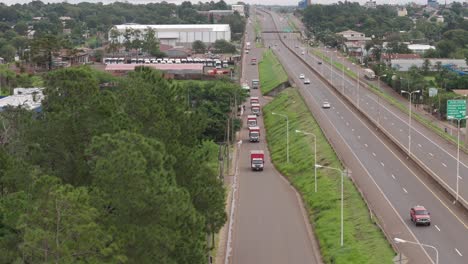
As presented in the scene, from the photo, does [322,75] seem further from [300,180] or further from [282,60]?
[300,180]

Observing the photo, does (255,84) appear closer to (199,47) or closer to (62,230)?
(199,47)

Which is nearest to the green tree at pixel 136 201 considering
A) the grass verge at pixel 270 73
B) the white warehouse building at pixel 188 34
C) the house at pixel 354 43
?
the grass verge at pixel 270 73

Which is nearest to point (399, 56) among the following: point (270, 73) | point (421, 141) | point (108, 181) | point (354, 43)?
point (270, 73)

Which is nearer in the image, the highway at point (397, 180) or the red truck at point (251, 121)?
the highway at point (397, 180)

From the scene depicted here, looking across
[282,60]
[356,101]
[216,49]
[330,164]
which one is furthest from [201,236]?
[216,49]

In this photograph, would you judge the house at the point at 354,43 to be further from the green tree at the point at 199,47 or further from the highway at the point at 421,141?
the highway at the point at 421,141

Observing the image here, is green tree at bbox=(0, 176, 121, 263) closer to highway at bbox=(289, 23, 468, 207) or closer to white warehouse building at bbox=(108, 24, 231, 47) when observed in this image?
highway at bbox=(289, 23, 468, 207)
